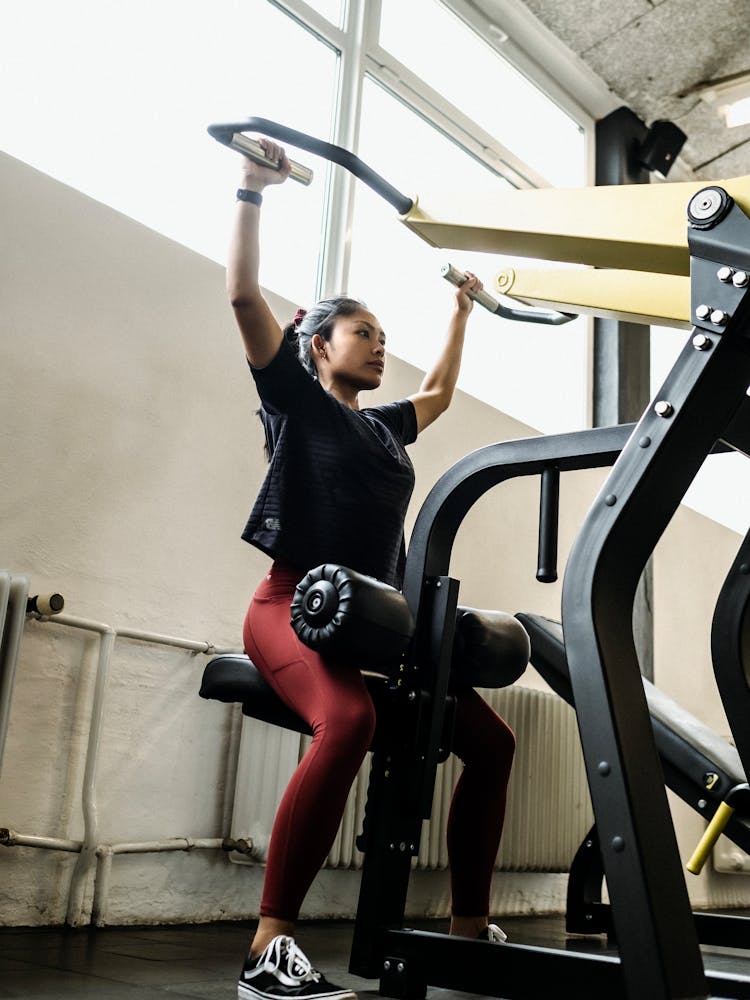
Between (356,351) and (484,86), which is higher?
(484,86)

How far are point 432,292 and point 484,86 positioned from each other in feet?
3.16

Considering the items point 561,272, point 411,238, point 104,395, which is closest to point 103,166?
point 104,395

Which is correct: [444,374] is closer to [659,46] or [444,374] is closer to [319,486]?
[319,486]

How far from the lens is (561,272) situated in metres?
1.34

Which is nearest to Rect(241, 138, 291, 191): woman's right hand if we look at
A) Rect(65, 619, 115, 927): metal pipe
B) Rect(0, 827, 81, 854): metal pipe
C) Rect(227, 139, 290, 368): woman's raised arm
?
Rect(227, 139, 290, 368): woman's raised arm

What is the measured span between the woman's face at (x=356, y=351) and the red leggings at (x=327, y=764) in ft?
1.42

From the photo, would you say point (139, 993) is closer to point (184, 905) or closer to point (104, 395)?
point (184, 905)

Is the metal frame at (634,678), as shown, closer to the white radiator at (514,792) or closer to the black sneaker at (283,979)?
the black sneaker at (283,979)

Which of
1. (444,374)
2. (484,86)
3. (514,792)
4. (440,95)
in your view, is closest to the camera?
(444,374)

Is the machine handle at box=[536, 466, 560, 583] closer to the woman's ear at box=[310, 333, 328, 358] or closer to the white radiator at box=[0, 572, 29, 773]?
the woman's ear at box=[310, 333, 328, 358]

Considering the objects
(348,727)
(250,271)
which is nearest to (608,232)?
(250,271)

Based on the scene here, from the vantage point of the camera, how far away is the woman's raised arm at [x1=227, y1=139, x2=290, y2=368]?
1.50 m

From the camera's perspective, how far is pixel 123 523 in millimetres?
2197

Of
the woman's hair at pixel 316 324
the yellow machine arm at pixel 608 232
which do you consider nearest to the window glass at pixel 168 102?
the woman's hair at pixel 316 324
